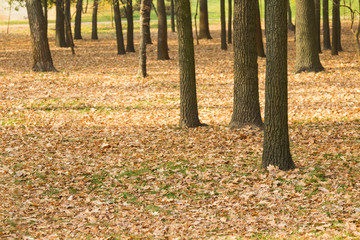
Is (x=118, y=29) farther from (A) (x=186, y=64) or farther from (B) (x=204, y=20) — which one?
(A) (x=186, y=64)

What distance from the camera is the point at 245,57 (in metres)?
11.4

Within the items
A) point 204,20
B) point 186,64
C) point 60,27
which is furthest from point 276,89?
point 204,20

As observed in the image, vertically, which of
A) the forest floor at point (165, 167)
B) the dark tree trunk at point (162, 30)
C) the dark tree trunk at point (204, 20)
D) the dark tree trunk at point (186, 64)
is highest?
the dark tree trunk at point (204, 20)

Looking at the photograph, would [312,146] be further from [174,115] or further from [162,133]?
[174,115]

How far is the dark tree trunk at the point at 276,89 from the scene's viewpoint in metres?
8.23

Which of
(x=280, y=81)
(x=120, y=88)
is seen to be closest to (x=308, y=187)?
(x=280, y=81)

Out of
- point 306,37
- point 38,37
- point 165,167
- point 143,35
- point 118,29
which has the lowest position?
point 165,167

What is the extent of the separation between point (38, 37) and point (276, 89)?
1492 cm

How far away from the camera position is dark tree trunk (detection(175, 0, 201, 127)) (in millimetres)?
11797

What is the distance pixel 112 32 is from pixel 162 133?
3756 centimetres

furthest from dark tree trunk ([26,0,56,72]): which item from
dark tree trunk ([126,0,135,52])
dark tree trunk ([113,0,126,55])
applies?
dark tree trunk ([126,0,135,52])

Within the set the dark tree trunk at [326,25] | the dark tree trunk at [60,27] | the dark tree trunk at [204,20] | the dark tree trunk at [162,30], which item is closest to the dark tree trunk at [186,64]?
the dark tree trunk at [162,30]

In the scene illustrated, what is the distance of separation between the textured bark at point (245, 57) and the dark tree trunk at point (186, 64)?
4.10ft

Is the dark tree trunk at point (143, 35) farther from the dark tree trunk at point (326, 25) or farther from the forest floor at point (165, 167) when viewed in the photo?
the dark tree trunk at point (326, 25)
